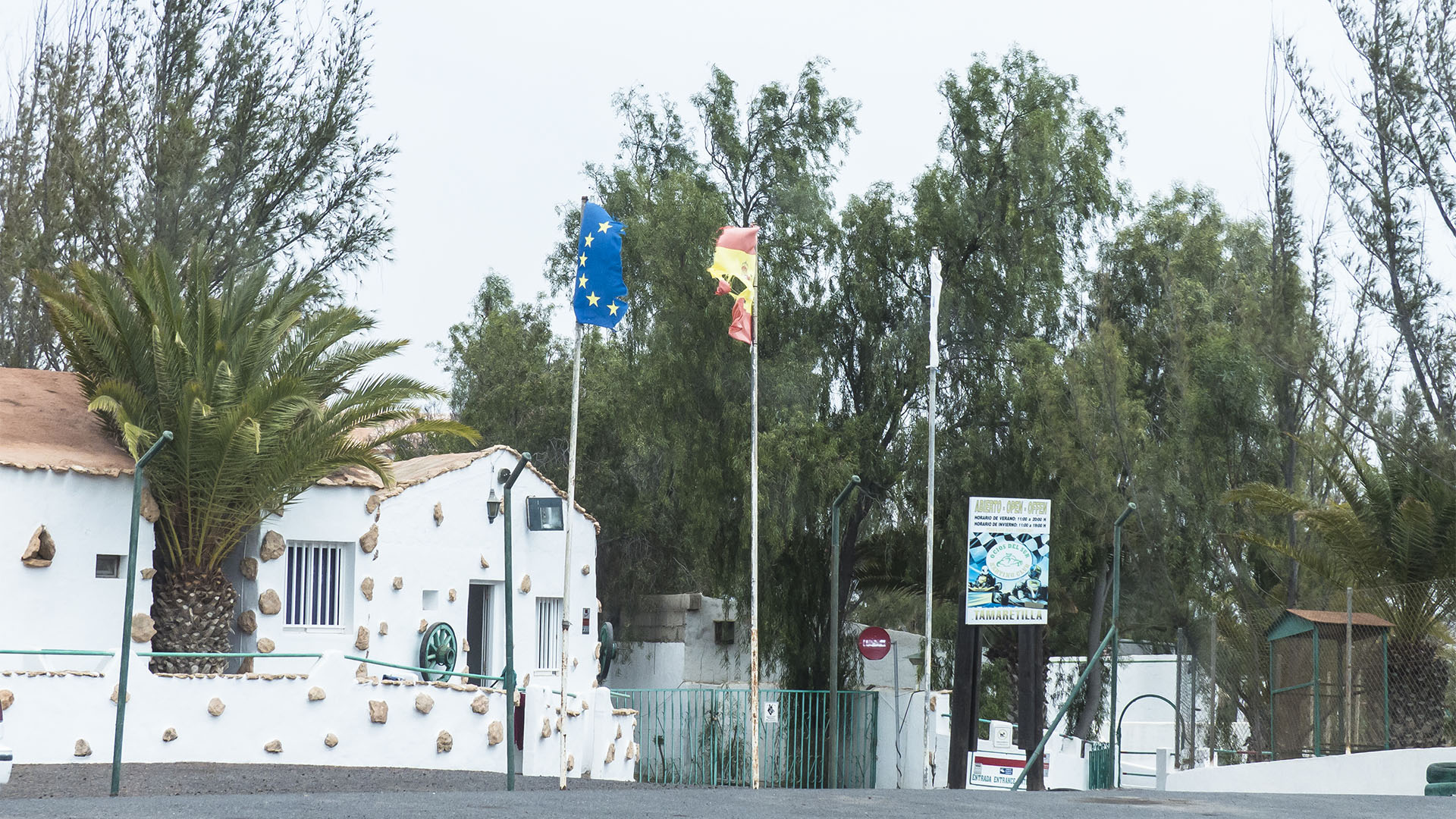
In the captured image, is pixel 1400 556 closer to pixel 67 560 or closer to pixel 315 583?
pixel 315 583

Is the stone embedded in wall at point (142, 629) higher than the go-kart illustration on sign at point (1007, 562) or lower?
lower

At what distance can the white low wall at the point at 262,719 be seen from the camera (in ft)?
58.2

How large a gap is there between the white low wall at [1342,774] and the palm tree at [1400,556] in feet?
5.25

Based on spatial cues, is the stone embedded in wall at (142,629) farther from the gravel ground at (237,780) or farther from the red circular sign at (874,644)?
the red circular sign at (874,644)

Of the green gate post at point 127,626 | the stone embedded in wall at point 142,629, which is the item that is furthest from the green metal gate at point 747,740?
the green gate post at point 127,626

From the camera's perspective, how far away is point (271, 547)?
2186cm

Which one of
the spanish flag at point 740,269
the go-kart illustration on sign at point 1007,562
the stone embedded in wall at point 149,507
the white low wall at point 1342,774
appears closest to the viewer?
the white low wall at point 1342,774

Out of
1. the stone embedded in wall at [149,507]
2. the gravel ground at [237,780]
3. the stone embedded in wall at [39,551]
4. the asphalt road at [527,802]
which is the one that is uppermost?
the stone embedded in wall at [149,507]

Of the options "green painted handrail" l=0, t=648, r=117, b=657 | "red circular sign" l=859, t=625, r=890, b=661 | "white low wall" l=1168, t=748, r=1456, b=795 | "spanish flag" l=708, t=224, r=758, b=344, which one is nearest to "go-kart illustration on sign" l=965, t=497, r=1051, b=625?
"red circular sign" l=859, t=625, r=890, b=661

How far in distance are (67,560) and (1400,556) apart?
18422mm

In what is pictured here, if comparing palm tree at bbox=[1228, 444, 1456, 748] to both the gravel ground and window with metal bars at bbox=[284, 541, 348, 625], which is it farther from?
window with metal bars at bbox=[284, 541, 348, 625]

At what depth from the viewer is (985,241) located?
92.4 feet

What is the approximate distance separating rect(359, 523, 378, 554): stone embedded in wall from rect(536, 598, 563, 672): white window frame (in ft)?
12.2

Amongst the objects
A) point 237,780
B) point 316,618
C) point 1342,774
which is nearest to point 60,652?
point 237,780
